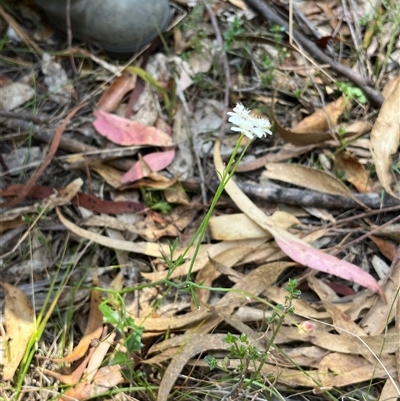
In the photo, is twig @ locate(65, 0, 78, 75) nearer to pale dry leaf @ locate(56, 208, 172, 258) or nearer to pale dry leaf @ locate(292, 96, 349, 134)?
pale dry leaf @ locate(56, 208, 172, 258)

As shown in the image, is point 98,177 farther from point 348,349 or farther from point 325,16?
point 325,16

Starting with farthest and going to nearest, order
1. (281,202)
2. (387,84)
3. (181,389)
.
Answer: (387,84)
(281,202)
(181,389)

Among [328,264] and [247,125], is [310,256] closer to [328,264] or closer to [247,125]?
[328,264]

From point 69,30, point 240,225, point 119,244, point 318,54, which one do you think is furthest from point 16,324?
point 318,54

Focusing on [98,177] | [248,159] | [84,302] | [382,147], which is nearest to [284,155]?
[248,159]

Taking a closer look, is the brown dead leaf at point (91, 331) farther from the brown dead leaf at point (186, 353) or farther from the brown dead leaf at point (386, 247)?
the brown dead leaf at point (386, 247)

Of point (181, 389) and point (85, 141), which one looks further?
point (85, 141)

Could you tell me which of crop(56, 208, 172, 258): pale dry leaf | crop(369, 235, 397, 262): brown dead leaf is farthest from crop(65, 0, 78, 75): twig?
crop(369, 235, 397, 262): brown dead leaf

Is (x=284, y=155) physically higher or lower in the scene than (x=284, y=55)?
lower
